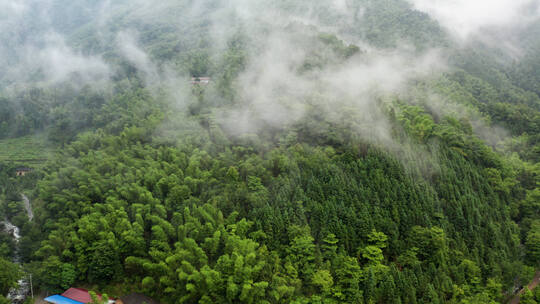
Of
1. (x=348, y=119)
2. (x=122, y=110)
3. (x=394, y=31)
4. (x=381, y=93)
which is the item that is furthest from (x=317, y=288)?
(x=394, y=31)

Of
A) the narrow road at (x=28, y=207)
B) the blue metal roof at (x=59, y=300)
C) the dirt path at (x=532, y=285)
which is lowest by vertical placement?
the blue metal roof at (x=59, y=300)

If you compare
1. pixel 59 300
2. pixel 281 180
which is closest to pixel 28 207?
pixel 59 300

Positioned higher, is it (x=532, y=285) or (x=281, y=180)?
(x=281, y=180)

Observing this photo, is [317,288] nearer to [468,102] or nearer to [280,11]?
[468,102]

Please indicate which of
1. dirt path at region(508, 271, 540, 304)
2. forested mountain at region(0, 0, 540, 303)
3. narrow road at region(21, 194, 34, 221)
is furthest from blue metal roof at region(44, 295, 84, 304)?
dirt path at region(508, 271, 540, 304)

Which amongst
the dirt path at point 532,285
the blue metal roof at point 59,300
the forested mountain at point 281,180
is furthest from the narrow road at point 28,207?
the dirt path at point 532,285

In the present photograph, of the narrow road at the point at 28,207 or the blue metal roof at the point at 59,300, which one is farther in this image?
the narrow road at the point at 28,207

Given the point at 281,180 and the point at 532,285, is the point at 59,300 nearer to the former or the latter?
the point at 281,180

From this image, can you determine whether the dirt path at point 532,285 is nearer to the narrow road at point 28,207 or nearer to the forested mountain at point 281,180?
the forested mountain at point 281,180

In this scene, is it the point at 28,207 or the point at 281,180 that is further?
the point at 28,207

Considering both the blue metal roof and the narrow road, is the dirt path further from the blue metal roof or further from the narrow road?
the narrow road
